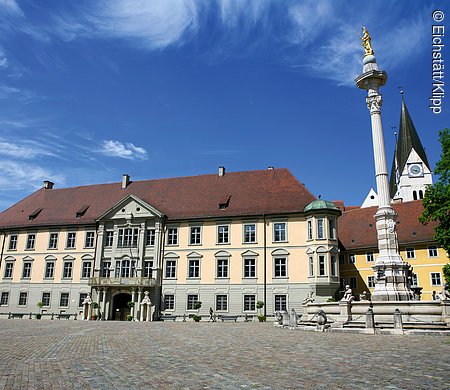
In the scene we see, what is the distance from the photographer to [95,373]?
9609mm

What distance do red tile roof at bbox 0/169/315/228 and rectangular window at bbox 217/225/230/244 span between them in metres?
1.17

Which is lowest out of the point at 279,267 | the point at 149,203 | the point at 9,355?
the point at 9,355

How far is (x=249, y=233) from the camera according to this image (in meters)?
41.2

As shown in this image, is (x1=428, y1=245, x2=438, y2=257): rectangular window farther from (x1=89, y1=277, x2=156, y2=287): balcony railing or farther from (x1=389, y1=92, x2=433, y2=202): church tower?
(x1=389, y1=92, x2=433, y2=202): church tower

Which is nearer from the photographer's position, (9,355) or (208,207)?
(9,355)

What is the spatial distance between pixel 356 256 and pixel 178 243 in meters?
20.2

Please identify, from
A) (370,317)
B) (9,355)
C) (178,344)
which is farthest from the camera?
(370,317)

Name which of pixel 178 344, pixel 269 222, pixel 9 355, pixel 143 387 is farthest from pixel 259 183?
pixel 143 387

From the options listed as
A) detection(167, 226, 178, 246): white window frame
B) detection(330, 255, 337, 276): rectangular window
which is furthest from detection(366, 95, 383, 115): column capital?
detection(167, 226, 178, 246): white window frame

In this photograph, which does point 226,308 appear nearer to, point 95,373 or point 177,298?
point 177,298

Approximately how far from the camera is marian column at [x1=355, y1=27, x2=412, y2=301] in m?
→ 23.9

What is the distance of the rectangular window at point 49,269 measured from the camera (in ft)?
150

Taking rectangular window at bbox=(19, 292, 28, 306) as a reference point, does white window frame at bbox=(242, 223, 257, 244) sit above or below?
above

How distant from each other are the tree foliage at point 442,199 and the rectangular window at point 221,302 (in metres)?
18.7
